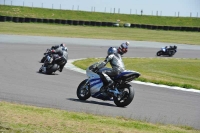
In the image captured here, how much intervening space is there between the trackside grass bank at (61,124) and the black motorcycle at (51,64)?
8.64m

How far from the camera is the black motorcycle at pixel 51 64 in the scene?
1947 cm

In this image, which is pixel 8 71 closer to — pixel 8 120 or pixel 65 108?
pixel 65 108

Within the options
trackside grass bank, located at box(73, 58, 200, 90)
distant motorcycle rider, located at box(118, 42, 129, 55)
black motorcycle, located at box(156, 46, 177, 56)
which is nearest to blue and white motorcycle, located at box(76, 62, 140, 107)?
trackside grass bank, located at box(73, 58, 200, 90)

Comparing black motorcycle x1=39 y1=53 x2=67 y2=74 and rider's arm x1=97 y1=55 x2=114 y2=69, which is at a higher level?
rider's arm x1=97 y1=55 x2=114 y2=69

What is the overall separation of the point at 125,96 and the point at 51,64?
7.26 m

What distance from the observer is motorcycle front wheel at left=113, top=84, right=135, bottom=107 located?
41.9 feet

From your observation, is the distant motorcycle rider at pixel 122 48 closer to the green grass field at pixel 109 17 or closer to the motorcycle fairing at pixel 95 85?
the motorcycle fairing at pixel 95 85

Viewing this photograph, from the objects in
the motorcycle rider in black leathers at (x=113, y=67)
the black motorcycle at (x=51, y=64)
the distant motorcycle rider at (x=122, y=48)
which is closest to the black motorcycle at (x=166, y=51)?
the distant motorcycle rider at (x=122, y=48)

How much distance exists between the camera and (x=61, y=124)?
9.02 m

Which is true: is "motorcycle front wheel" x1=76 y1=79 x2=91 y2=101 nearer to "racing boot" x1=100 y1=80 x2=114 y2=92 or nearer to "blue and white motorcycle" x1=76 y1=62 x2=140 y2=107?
"blue and white motorcycle" x1=76 y1=62 x2=140 y2=107

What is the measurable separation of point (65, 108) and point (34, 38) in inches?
1078

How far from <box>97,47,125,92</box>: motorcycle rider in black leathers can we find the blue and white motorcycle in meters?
0.11

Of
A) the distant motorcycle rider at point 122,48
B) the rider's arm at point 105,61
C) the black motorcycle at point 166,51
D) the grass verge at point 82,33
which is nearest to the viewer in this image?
the rider's arm at point 105,61

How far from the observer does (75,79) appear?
18.3m
